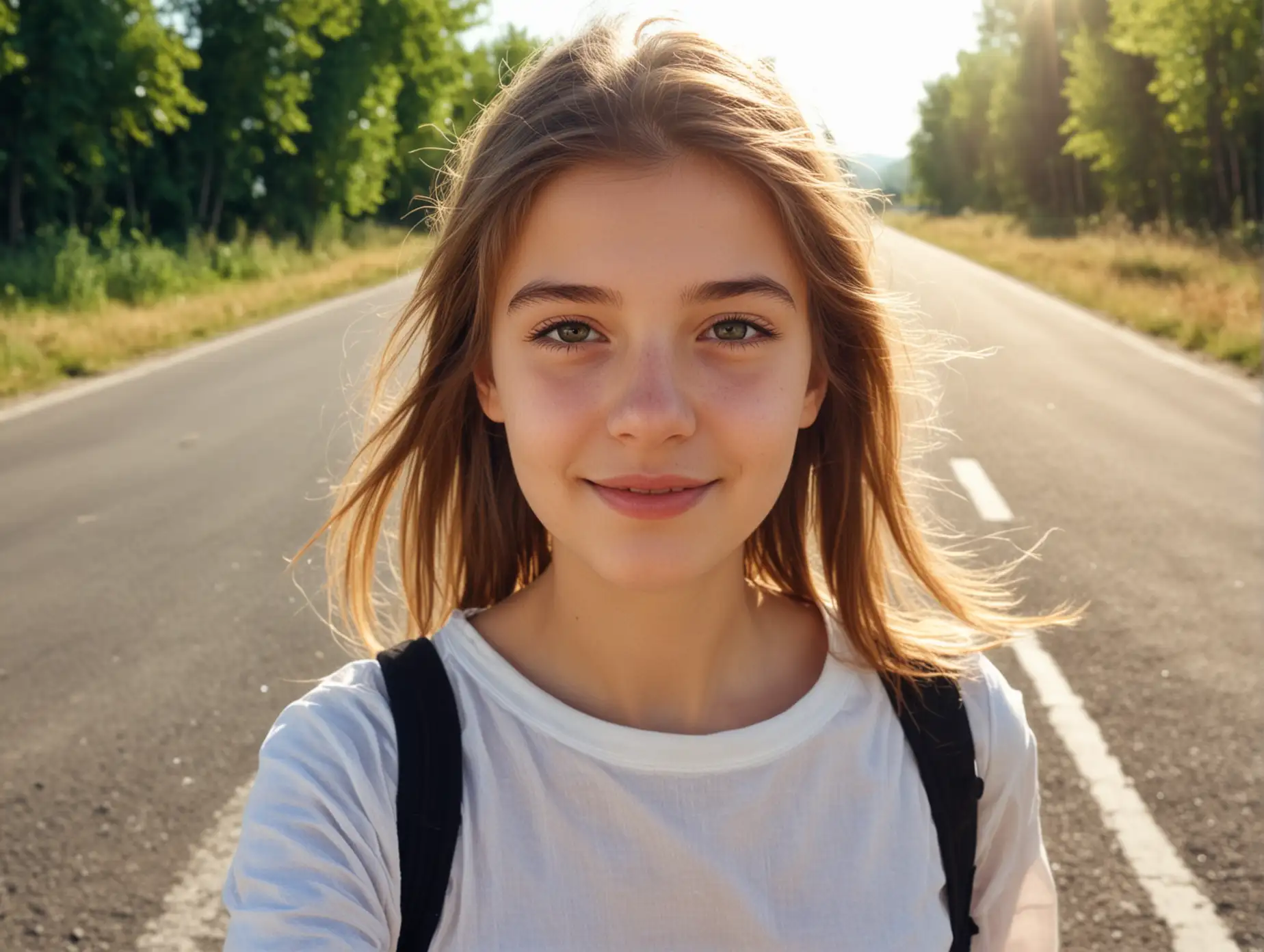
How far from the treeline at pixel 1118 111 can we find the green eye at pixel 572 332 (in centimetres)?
3311

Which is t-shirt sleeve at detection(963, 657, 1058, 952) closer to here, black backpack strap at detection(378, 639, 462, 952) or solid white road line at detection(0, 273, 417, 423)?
black backpack strap at detection(378, 639, 462, 952)

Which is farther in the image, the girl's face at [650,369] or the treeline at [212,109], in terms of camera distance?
the treeline at [212,109]

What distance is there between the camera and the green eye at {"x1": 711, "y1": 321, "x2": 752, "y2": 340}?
1.62m

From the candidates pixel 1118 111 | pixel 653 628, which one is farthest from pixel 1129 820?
pixel 1118 111

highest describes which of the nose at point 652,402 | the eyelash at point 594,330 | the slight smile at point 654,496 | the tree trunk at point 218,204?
the eyelash at point 594,330

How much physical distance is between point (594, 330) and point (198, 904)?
2.14 meters

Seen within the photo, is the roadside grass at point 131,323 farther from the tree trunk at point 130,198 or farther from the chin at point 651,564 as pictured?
the tree trunk at point 130,198

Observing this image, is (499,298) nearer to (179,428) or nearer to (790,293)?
(790,293)

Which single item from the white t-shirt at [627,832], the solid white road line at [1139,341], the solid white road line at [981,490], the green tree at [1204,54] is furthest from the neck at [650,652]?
the green tree at [1204,54]

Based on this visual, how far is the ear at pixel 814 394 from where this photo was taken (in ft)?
6.32

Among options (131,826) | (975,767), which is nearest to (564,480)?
(975,767)

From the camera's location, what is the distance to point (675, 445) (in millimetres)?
1564

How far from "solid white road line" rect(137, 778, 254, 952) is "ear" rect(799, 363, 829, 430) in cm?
172

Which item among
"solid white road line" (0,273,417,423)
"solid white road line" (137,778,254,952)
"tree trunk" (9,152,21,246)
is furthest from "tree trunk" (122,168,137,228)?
"solid white road line" (137,778,254,952)
